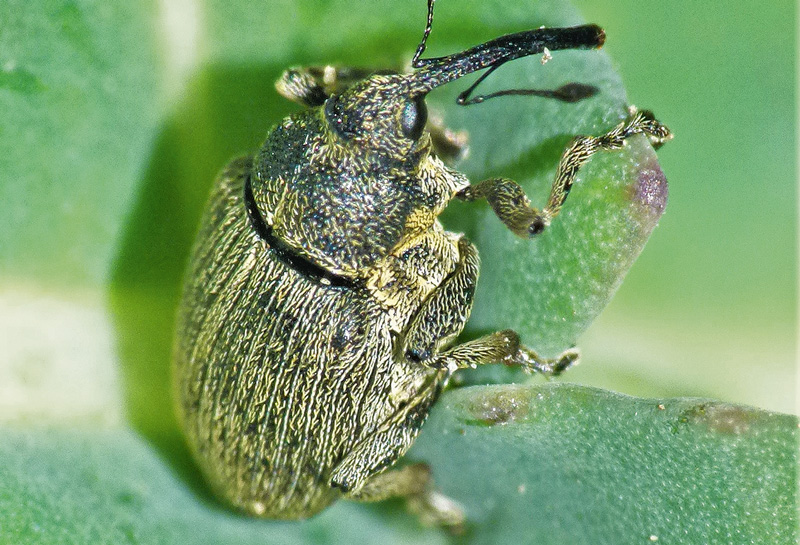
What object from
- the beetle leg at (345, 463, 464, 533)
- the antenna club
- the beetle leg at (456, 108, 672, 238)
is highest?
the antenna club

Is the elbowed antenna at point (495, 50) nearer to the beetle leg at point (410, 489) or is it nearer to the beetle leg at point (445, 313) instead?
the beetle leg at point (445, 313)

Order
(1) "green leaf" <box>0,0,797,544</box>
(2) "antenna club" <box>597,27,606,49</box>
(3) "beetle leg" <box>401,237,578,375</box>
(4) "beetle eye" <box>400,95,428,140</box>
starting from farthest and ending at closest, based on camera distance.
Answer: (4) "beetle eye" <box>400,95,428,140</box> → (3) "beetle leg" <box>401,237,578,375</box> → (2) "antenna club" <box>597,27,606,49</box> → (1) "green leaf" <box>0,0,797,544</box>

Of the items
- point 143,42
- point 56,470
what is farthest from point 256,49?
point 56,470

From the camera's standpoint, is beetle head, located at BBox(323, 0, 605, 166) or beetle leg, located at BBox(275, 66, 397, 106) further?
beetle leg, located at BBox(275, 66, 397, 106)

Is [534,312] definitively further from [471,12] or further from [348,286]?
[471,12]

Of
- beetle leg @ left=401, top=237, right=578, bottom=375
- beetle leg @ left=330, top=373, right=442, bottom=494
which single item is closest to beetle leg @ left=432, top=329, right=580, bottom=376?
beetle leg @ left=401, top=237, right=578, bottom=375

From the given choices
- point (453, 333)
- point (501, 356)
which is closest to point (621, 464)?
point (501, 356)

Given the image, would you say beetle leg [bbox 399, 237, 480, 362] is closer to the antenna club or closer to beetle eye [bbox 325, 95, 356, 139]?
beetle eye [bbox 325, 95, 356, 139]
